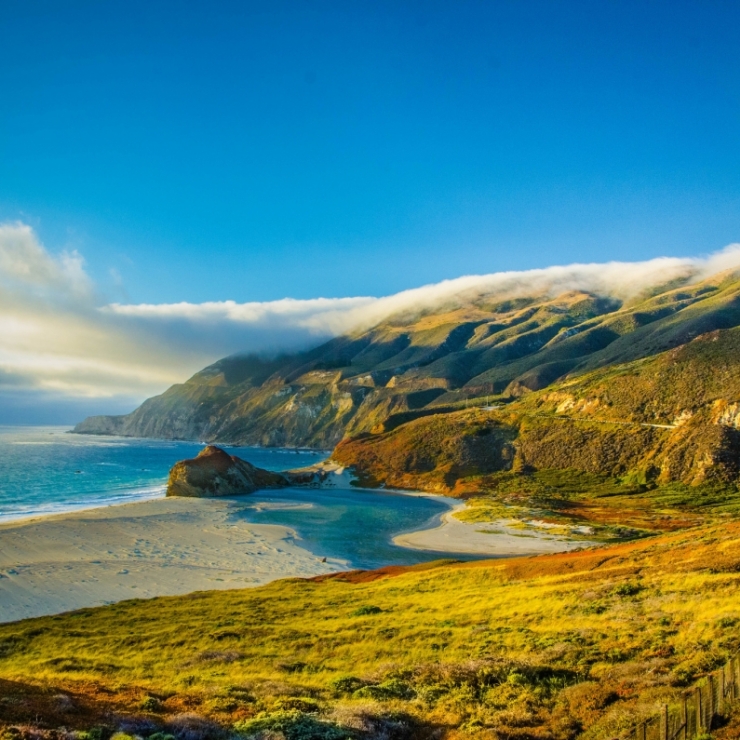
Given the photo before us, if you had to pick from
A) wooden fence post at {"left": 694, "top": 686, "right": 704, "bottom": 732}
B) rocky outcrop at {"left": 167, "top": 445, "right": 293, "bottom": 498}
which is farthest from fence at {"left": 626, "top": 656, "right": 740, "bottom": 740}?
rocky outcrop at {"left": 167, "top": 445, "right": 293, "bottom": 498}

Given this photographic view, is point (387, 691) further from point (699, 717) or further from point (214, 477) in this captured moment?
point (214, 477)

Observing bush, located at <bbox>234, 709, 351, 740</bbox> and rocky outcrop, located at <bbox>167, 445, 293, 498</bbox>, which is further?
rocky outcrop, located at <bbox>167, 445, 293, 498</bbox>

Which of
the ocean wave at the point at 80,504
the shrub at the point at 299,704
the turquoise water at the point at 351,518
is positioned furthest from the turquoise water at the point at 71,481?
the shrub at the point at 299,704

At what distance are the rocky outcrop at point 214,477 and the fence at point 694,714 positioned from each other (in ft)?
339

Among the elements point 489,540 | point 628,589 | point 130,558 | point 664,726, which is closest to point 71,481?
point 130,558

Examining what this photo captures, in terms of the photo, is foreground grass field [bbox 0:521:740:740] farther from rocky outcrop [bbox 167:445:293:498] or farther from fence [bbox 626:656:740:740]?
rocky outcrop [bbox 167:445:293:498]

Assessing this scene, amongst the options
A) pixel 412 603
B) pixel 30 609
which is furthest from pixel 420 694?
pixel 30 609

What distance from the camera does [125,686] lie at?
16.2 metres

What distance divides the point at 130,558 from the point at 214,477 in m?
58.4

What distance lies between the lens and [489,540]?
64.0m

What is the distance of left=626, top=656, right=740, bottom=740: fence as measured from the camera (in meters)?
9.07

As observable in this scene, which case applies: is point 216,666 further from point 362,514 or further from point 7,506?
point 7,506

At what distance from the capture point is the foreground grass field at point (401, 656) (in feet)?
38.6

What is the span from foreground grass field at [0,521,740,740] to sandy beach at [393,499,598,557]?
25.2 meters
